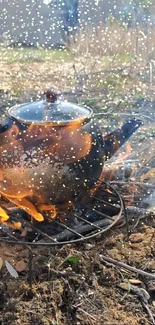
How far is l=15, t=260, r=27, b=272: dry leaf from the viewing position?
2064 mm

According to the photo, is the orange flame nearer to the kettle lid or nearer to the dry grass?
the kettle lid

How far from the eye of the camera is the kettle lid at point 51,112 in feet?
6.96

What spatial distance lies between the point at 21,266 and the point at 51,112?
851 mm

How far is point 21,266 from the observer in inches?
81.7

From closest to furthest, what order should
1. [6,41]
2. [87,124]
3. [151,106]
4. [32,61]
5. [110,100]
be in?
[87,124]
[151,106]
[110,100]
[32,61]
[6,41]

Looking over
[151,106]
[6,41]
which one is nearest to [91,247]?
[151,106]

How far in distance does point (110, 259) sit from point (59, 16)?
27.9 ft

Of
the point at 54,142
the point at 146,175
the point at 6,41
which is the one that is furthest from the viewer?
the point at 6,41

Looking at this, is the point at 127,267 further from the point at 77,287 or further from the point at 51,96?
the point at 51,96

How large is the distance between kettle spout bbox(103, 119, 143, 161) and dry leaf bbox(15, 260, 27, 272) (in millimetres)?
859

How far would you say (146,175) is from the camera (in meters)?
3.07

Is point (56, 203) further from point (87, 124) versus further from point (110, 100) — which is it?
point (110, 100)

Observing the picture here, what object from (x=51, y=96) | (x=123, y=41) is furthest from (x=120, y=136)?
(x=123, y=41)

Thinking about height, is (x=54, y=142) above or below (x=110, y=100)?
above
